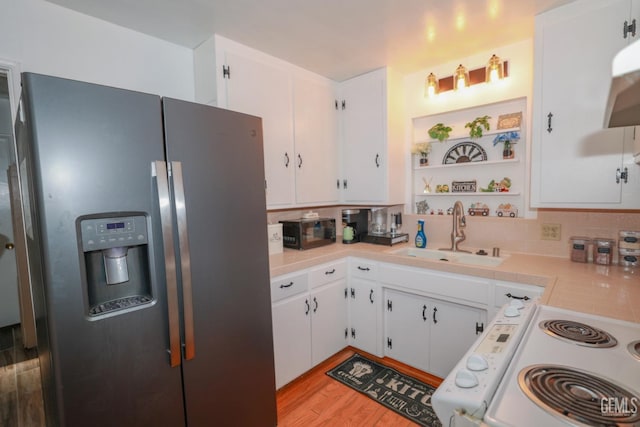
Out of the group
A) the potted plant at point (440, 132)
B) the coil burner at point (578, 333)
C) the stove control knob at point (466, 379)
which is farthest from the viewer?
the potted plant at point (440, 132)

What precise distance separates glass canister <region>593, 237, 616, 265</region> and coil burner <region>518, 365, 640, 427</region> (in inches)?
55.5

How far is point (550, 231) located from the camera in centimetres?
209

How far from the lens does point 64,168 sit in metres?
0.98

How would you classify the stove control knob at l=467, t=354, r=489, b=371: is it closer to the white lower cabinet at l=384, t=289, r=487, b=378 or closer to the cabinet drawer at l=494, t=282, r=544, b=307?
the cabinet drawer at l=494, t=282, r=544, b=307

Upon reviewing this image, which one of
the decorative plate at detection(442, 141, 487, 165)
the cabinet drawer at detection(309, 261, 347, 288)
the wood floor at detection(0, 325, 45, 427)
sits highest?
the decorative plate at detection(442, 141, 487, 165)

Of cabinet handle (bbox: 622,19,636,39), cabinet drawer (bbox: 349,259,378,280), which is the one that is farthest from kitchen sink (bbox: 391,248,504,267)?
cabinet handle (bbox: 622,19,636,39)

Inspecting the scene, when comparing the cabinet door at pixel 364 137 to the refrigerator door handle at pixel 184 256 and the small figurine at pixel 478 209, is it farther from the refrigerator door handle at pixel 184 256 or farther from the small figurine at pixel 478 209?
the refrigerator door handle at pixel 184 256

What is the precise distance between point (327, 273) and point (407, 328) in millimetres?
716

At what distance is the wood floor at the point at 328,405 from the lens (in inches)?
70.7

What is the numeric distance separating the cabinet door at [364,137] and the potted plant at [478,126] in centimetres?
68

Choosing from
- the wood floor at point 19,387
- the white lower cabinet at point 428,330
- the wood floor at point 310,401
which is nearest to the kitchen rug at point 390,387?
the wood floor at point 310,401

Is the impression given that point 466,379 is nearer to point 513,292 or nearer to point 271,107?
point 513,292

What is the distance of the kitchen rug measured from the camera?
184cm

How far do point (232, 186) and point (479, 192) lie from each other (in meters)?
1.97
